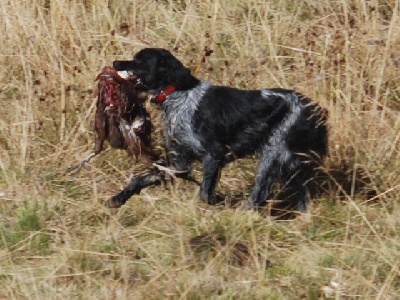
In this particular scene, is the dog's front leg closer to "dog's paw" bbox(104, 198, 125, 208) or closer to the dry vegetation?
the dry vegetation

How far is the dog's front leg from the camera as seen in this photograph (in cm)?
613

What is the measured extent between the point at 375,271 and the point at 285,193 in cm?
161

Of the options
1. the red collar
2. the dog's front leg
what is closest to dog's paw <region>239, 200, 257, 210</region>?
the dog's front leg

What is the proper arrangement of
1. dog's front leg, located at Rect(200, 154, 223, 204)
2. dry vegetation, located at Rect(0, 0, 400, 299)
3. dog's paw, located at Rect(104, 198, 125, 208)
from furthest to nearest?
dog's front leg, located at Rect(200, 154, 223, 204), dog's paw, located at Rect(104, 198, 125, 208), dry vegetation, located at Rect(0, 0, 400, 299)

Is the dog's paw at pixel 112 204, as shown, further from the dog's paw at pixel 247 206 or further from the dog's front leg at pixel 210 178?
the dog's paw at pixel 247 206

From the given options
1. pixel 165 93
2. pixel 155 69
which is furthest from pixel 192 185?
pixel 155 69

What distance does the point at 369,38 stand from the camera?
24.2 feet

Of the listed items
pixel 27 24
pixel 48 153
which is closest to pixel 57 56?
pixel 27 24

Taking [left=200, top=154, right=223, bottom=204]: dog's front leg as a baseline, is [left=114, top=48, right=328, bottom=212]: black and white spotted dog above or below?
above

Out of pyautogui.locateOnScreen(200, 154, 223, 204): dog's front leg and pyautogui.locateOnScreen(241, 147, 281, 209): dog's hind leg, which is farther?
pyautogui.locateOnScreen(241, 147, 281, 209): dog's hind leg

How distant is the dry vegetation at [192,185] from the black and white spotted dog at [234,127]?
249 mm

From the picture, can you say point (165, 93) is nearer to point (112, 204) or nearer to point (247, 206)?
point (112, 204)

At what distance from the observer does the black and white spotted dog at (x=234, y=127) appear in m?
6.21

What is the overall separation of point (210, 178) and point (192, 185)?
1.10 feet
